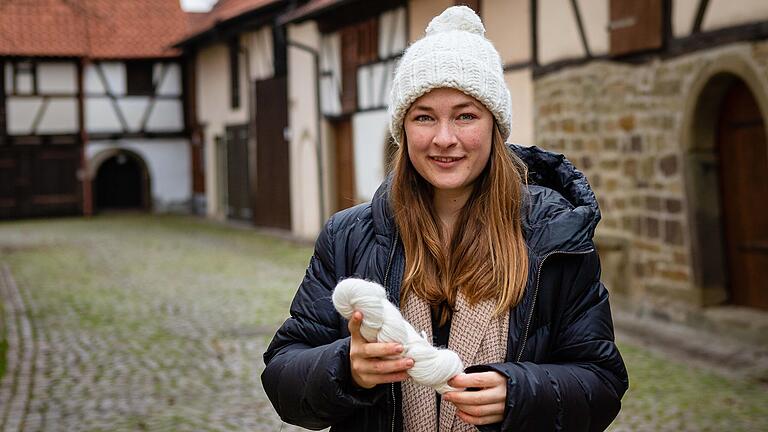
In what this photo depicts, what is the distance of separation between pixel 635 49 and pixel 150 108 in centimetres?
2186

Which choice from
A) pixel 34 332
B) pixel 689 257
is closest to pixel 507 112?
pixel 689 257

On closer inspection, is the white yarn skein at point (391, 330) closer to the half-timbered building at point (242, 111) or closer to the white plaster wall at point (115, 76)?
the half-timbered building at point (242, 111)

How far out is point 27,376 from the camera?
755cm

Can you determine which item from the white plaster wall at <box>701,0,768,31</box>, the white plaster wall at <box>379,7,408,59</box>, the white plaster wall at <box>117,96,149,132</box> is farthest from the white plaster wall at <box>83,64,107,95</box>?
the white plaster wall at <box>701,0,768,31</box>

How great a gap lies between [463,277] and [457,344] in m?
0.14

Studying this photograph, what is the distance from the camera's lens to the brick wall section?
29.5 ft

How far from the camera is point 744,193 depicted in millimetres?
8703

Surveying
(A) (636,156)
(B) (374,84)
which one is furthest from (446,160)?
(B) (374,84)

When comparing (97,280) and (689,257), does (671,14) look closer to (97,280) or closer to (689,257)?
(689,257)

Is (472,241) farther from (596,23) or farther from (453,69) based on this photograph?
(596,23)

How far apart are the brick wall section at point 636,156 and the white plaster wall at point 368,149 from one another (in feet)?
18.6

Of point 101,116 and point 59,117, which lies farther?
point 101,116

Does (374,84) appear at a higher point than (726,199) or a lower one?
higher

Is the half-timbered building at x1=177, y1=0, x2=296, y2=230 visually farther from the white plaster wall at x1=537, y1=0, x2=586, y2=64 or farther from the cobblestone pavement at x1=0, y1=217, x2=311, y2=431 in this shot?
the white plaster wall at x1=537, y1=0, x2=586, y2=64
